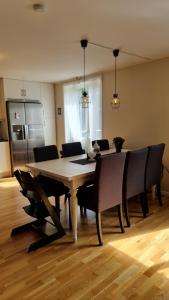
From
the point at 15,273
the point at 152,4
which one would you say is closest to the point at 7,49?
the point at 152,4

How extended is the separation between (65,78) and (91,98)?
33.8 inches

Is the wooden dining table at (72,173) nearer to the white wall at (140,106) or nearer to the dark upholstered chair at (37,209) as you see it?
the dark upholstered chair at (37,209)

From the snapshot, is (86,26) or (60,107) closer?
(86,26)

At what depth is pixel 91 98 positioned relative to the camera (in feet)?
15.9

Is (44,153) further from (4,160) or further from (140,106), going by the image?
(4,160)

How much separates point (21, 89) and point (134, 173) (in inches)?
147

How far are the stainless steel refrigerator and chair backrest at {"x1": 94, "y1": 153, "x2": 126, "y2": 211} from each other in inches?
133

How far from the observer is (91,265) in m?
2.01

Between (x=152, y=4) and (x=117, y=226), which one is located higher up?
(x=152, y=4)

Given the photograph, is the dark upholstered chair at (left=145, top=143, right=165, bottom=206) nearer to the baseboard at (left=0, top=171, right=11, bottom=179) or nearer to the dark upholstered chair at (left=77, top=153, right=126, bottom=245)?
the dark upholstered chair at (left=77, top=153, right=126, bottom=245)

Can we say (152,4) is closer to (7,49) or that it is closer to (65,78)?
(7,49)

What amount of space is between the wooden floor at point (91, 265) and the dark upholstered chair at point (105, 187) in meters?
0.28

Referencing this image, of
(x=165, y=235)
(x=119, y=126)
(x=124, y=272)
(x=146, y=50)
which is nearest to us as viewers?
(x=124, y=272)

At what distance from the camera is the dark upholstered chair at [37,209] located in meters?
2.22
